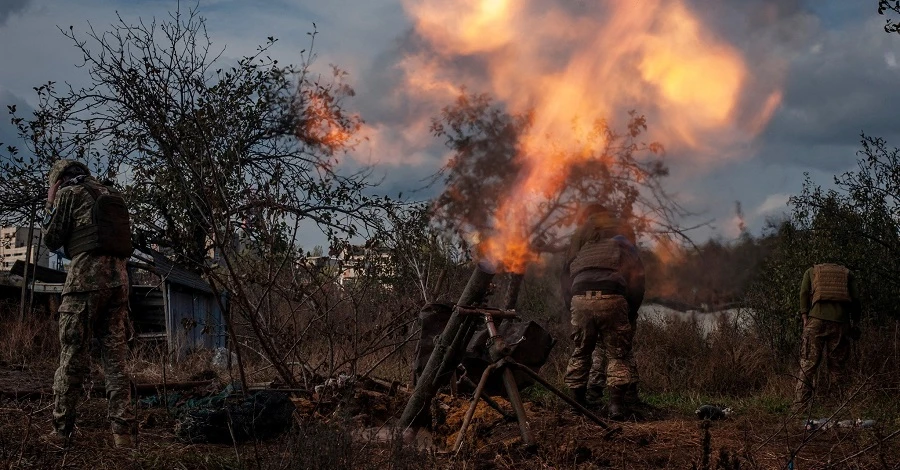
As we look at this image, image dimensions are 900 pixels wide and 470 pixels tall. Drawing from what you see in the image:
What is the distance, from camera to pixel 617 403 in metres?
7.40

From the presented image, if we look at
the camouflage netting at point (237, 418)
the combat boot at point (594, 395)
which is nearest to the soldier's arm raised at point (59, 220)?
the camouflage netting at point (237, 418)

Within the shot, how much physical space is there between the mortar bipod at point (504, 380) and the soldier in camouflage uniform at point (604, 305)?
1.64 metres

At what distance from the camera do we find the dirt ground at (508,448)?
4887 mm

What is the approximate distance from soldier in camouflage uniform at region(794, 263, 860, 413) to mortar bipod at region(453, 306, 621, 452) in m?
4.92

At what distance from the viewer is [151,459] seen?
5680 millimetres

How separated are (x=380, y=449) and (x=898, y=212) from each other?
966 centimetres

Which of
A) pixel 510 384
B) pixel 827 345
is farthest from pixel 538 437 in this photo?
pixel 827 345

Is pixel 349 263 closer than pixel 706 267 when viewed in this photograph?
No

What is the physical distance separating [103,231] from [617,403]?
15.2 feet

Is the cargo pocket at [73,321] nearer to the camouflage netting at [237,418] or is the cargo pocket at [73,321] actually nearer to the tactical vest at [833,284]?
the camouflage netting at [237,418]

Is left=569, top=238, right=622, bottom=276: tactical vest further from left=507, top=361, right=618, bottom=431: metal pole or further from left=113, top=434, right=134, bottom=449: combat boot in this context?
left=113, top=434, right=134, bottom=449: combat boot

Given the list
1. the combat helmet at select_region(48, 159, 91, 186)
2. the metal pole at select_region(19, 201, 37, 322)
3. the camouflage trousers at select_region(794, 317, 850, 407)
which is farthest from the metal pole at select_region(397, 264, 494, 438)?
the metal pole at select_region(19, 201, 37, 322)

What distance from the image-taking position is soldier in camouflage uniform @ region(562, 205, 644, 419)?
7629 millimetres

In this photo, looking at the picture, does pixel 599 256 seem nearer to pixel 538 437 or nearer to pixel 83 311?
pixel 538 437
